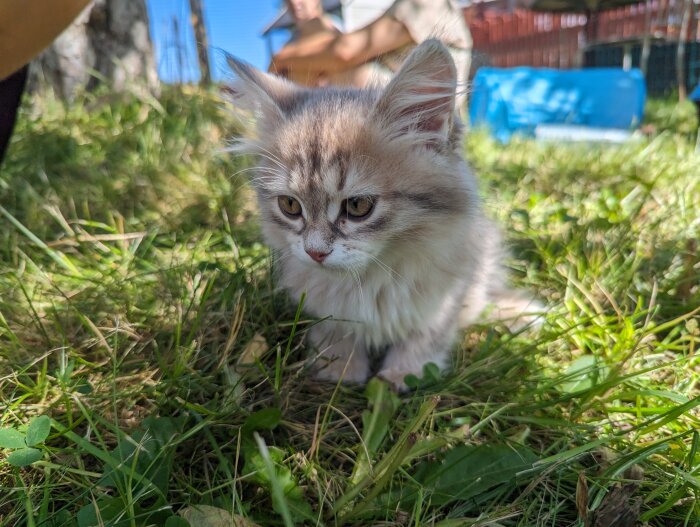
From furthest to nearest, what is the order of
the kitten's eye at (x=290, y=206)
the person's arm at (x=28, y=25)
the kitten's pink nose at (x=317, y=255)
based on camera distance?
the kitten's eye at (x=290, y=206), the kitten's pink nose at (x=317, y=255), the person's arm at (x=28, y=25)

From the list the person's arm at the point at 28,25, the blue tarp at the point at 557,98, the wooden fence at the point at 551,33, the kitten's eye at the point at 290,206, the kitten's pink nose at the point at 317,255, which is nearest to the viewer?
the person's arm at the point at 28,25

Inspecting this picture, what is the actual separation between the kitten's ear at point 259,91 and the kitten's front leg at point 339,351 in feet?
2.23

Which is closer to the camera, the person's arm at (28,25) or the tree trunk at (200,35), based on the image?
the person's arm at (28,25)

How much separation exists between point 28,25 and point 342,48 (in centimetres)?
201

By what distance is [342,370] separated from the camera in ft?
4.68

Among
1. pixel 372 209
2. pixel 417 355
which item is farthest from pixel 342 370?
pixel 372 209

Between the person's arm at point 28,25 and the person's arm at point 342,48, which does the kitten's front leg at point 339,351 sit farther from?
the person's arm at point 342,48

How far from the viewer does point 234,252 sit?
1.97m

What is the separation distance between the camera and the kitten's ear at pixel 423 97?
1.25 m

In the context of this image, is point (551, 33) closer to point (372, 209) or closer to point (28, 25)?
point (372, 209)

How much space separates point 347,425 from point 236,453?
Result: 0.31m


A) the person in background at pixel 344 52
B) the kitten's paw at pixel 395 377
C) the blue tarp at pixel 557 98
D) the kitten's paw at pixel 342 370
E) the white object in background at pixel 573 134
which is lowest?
the kitten's paw at pixel 395 377

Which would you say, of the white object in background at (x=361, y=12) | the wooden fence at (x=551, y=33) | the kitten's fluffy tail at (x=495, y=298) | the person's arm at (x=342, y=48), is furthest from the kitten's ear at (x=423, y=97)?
the wooden fence at (x=551, y=33)

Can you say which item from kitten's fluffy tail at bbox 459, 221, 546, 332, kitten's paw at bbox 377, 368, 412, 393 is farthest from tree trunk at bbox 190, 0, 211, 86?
kitten's paw at bbox 377, 368, 412, 393
